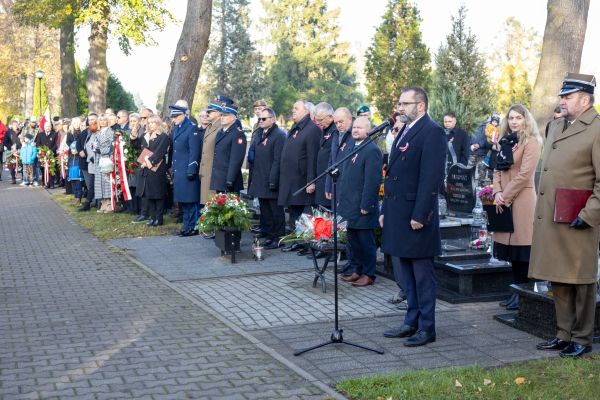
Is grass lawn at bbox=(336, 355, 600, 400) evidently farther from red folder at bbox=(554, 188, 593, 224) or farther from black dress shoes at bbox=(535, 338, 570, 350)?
red folder at bbox=(554, 188, 593, 224)

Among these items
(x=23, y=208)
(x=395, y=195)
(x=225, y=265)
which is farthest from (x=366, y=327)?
(x=23, y=208)

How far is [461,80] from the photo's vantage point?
27.4m

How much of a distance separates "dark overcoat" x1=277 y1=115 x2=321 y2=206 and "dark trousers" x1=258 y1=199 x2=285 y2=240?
2.04 ft

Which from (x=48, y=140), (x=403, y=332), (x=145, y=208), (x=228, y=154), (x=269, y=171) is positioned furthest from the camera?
(x=48, y=140)

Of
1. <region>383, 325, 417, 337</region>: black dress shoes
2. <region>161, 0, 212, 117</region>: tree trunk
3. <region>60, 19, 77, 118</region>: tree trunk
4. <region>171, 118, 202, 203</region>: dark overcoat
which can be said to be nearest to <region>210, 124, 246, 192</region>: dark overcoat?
<region>171, 118, 202, 203</region>: dark overcoat

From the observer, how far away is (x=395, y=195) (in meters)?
6.57

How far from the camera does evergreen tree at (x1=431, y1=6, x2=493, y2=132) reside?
86.0 ft

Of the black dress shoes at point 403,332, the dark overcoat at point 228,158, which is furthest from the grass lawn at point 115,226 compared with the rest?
the black dress shoes at point 403,332

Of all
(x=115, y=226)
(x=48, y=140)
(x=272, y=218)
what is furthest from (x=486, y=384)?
(x=48, y=140)

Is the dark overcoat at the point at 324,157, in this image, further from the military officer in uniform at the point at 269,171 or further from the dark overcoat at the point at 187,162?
the dark overcoat at the point at 187,162

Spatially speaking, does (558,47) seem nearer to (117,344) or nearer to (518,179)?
(518,179)

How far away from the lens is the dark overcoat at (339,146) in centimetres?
940

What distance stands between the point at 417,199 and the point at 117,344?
2902mm

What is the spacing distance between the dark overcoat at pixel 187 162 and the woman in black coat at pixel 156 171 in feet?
2.65
